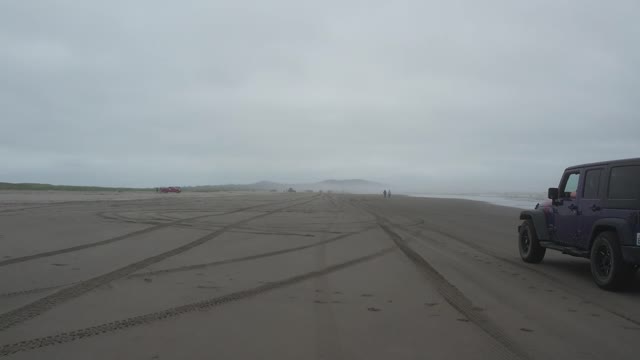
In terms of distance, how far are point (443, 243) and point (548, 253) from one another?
2.64 meters

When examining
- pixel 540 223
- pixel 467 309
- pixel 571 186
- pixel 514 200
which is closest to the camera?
pixel 467 309

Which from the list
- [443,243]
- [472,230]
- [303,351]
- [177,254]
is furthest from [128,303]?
[472,230]

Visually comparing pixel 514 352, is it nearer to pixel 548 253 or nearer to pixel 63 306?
pixel 63 306

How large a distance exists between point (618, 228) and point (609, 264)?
0.64m

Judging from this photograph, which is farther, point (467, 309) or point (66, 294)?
point (66, 294)

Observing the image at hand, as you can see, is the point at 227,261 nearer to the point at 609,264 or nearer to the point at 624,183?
the point at 609,264

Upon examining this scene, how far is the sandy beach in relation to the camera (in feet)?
16.1

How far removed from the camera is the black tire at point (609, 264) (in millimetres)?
7730

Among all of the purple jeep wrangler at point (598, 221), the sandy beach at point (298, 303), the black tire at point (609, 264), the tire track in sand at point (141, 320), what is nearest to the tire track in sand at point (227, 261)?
the sandy beach at point (298, 303)

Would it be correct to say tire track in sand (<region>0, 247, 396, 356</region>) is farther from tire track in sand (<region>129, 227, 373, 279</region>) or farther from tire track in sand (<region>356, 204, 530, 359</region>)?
tire track in sand (<region>356, 204, 530, 359</region>)

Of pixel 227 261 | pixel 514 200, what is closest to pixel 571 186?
pixel 227 261

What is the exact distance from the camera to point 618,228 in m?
7.82

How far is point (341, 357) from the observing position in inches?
181

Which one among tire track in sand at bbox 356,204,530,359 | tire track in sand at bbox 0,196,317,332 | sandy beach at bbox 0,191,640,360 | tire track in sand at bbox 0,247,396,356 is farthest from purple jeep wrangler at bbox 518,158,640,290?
tire track in sand at bbox 0,196,317,332
